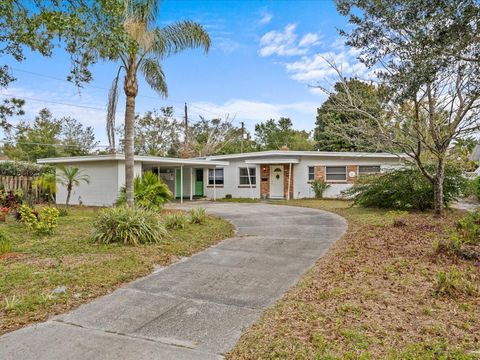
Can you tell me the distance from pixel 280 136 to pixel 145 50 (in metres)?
29.9

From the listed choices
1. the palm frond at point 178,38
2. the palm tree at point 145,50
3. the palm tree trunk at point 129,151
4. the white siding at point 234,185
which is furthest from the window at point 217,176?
the palm tree trunk at point 129,151

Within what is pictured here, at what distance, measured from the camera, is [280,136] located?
1543 inches

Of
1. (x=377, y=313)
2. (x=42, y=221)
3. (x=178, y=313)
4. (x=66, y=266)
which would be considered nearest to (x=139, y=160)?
(x=42, y=221)

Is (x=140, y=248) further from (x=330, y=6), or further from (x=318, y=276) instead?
(x=330, y=6)

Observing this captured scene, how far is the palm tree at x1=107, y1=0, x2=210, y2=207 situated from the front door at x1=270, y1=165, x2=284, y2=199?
38.0 ft

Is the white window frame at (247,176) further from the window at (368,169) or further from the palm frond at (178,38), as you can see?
the palm frond at (178,38)

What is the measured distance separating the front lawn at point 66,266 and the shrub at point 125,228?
24 cm

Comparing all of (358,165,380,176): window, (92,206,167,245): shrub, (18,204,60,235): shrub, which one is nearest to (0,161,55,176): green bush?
(18,204,60,235): shrub

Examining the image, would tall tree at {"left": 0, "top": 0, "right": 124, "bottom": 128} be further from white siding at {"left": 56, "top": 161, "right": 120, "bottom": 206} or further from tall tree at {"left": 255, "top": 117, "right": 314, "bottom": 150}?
tall tree at {"left": 255, "top": 117, "right": 314, "bottom": 150}

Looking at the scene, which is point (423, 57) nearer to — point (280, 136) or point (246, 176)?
point (246, 176)

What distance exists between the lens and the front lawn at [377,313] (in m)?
2.88

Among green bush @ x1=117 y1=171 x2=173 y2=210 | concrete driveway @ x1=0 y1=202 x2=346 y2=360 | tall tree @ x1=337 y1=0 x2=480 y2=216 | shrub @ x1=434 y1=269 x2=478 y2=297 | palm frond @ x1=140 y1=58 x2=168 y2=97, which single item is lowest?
concrete driveway @ x1=0 y1=202 x2=346 y2=360

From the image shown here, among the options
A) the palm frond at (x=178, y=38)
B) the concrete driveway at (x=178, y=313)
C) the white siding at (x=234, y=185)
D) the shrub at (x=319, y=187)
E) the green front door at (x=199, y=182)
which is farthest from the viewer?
the green front door at (x=199, y=182)

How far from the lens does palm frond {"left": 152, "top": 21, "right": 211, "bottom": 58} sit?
1042 cm
